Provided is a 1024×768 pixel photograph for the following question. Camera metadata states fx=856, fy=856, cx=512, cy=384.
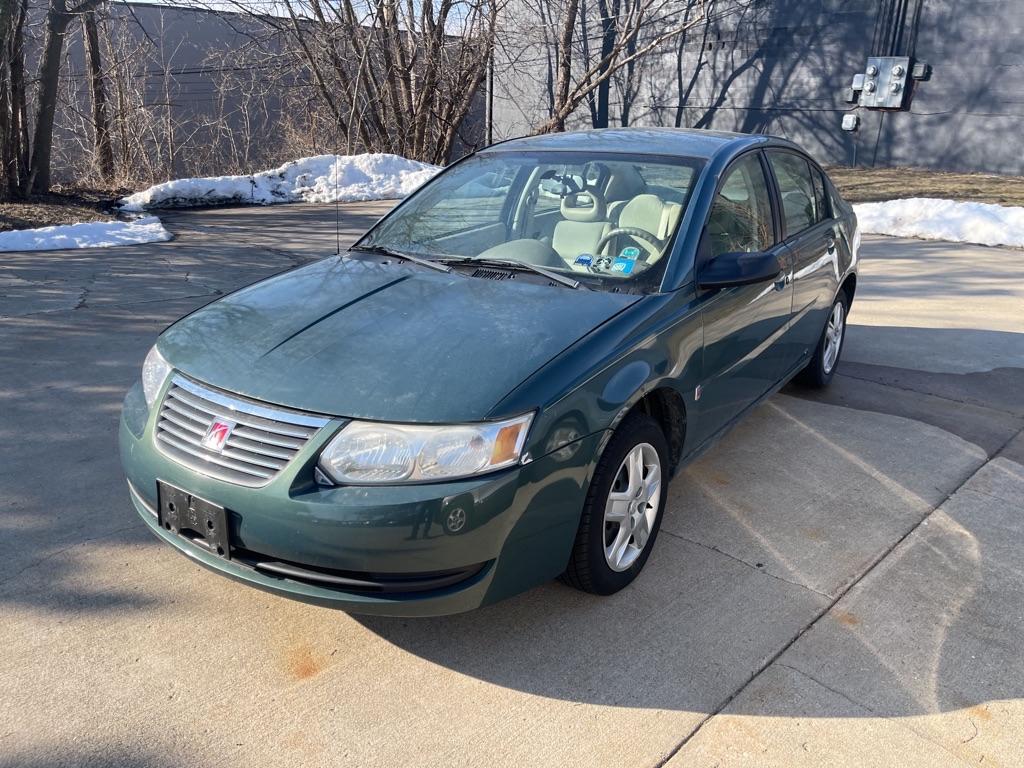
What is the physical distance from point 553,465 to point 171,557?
5.41 ft

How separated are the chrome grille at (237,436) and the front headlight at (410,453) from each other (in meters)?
0.12

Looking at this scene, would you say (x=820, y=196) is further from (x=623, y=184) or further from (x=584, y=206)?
(x=584, y=206)

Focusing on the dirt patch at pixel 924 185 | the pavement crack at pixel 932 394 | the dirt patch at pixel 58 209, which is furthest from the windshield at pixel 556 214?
the dirt patch at pixel 924 185

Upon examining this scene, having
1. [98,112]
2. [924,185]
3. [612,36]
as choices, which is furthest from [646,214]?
[612,36]

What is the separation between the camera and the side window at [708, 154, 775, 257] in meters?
3.77

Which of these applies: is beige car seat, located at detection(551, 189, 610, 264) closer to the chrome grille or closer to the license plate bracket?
the chrome grille

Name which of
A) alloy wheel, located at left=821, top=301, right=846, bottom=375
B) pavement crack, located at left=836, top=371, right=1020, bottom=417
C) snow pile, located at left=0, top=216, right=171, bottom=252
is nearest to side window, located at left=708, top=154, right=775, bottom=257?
alloy wheel, located at left=821, top=301, right=846, bottom=375

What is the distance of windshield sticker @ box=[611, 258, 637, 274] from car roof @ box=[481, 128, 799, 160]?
2.44 ft

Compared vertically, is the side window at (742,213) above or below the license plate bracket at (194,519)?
above

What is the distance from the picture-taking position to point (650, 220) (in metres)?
3.68

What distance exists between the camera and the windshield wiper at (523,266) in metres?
3.40

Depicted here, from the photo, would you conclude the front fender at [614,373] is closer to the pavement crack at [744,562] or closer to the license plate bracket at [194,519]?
the pavement crack at [744,562]

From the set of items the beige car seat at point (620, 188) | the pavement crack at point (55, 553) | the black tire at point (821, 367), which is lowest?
the pavement crack at point (55, 553)

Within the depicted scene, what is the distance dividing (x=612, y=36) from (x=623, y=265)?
19.1 m
